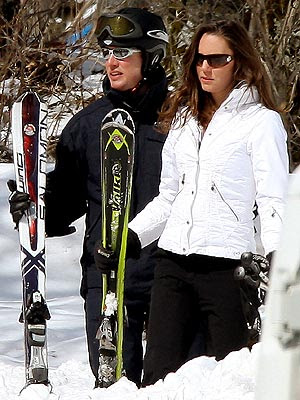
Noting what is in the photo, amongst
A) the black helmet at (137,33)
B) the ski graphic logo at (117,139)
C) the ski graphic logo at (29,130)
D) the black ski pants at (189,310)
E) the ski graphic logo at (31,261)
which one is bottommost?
the ski graphic logo at (31,261)

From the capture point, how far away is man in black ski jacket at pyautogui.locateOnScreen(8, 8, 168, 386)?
5.12 meters

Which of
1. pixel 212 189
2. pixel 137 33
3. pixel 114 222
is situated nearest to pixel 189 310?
pixel 212 189

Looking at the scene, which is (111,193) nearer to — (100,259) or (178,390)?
(100,259)

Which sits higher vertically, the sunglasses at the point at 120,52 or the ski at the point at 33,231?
the sunglasses at the point at 120,52

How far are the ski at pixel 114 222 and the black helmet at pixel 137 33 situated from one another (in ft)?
1.04

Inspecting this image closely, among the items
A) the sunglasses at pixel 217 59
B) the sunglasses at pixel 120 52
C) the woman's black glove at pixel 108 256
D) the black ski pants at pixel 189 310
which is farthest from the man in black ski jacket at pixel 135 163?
the sunglasses at pixel 217 59

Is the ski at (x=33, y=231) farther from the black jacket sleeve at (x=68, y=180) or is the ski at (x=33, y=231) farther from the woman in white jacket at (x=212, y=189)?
the woman in white jacket at (x=212, y=189)

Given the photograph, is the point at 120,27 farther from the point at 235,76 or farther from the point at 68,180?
the point at 235,76

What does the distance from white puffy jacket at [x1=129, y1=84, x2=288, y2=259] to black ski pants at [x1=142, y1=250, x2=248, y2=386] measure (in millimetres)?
79

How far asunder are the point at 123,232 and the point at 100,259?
0.51 ft

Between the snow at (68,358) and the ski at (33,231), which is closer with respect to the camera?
the snow at (68,358)

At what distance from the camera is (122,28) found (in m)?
5.32

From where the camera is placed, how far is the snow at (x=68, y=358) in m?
4.38

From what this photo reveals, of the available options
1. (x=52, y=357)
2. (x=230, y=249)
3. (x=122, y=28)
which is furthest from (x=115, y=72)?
(x=52, y=357)
